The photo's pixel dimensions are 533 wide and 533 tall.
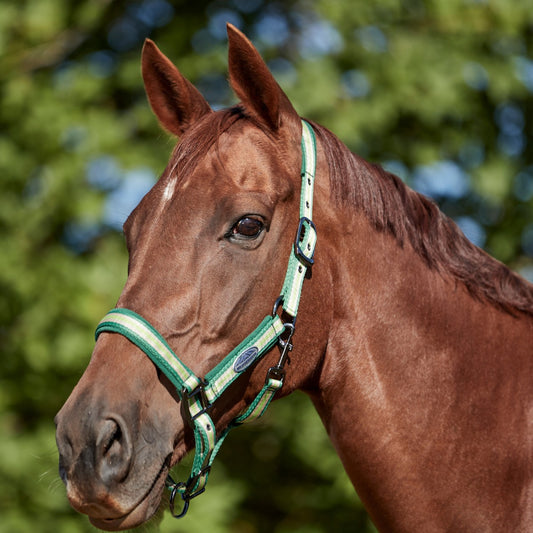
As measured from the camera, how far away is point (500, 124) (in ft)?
14.8

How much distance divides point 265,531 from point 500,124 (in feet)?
10.6

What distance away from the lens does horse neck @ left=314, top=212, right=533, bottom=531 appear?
1.84 metres

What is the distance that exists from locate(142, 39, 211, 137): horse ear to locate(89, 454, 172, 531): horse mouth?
1101mm

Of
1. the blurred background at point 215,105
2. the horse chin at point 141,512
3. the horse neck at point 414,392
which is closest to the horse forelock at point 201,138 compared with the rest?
the horse neck at point 414,392

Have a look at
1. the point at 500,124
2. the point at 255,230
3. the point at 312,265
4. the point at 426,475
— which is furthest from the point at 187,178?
the point at 500,124

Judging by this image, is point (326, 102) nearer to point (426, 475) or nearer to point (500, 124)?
point (500, 124)

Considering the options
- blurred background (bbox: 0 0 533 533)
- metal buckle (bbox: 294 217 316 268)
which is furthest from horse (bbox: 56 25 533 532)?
blurred background (bbox: 0 0 533 533)

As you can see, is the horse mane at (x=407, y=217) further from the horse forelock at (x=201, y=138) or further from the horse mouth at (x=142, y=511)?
the horse mouth at (x=142, y=511)

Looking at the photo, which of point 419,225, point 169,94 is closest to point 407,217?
point 419,225

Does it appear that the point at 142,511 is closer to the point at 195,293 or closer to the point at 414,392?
the point at 195,293

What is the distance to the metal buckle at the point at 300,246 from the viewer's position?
5.90ft

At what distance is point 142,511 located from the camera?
5.13 feet

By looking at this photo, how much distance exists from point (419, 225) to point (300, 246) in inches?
18.1

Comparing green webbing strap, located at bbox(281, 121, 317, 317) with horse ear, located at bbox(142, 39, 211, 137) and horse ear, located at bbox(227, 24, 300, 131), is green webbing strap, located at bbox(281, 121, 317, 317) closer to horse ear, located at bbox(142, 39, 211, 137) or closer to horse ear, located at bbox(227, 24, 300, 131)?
horse ear, located at bbox(227, 24, 300, 131)
